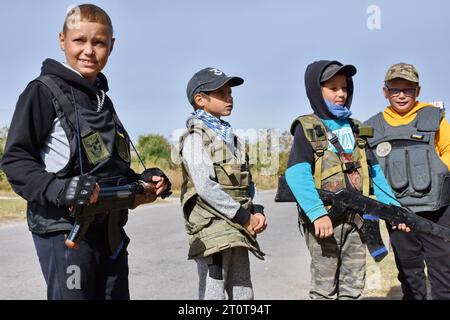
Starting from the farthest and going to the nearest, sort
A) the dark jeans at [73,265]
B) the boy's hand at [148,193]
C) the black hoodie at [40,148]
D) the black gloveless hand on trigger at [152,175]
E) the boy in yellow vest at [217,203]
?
1. the boy in yellow vest at [217,203]
2. the black gloveless hand on trigger at [152,175]
3. the boy's hand at [148,193]
4. the dark jeans at [73,265]
5. the black hoodie at [40,148]

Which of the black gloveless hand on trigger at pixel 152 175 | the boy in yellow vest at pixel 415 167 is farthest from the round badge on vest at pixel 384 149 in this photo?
the black gloveless hand on trigger at pixel 152 175

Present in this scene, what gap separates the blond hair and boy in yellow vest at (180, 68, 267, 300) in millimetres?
906

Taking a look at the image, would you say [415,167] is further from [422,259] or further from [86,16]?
[86,16]

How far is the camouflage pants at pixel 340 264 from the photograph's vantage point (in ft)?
11.5

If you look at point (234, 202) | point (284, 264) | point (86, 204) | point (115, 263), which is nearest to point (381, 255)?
point (234, 202)

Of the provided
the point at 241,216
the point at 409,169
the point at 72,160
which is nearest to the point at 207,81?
the point at 241,216

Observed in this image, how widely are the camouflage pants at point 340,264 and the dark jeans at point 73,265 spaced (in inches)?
60.7

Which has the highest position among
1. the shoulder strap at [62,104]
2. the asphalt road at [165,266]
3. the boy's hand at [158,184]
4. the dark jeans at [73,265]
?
the shoulder strap at [62,104]

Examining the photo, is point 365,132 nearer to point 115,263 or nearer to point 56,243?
point 115,263

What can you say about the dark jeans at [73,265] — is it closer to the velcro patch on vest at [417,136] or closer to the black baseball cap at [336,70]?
the black baseball cap at [336,70]

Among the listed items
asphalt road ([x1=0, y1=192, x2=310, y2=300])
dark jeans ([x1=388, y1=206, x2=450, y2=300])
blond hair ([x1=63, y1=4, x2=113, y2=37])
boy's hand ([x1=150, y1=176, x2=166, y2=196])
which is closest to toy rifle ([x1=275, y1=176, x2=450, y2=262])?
dark jeans ([x1=388, y1=206, x2=450, y2=300])

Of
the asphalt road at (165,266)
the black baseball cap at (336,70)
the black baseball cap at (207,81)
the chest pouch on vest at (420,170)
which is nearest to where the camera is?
the black baseball cap at (207,81)

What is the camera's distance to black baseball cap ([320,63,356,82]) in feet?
11.7

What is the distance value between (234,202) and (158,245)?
4928mm
